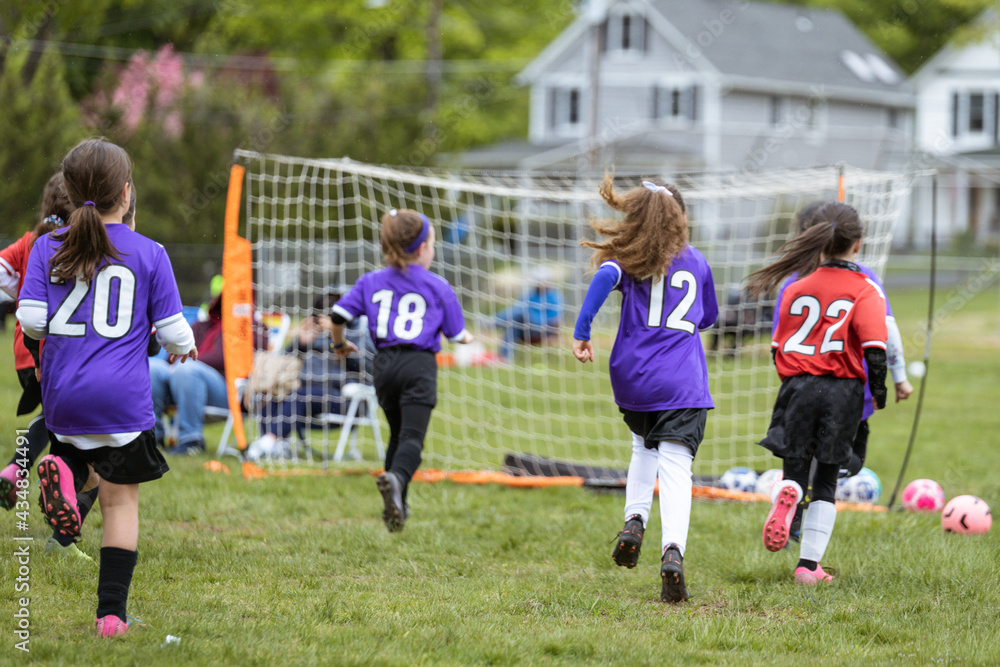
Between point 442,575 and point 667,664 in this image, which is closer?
point 667,664

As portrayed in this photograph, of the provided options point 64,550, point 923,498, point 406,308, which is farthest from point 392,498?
point 923,498

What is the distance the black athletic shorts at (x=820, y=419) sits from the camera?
4207 mm

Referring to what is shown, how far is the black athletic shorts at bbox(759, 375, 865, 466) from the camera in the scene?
13.8ft

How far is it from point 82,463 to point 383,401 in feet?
6.59

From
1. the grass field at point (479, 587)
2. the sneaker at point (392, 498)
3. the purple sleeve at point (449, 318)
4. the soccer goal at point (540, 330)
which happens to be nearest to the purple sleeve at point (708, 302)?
the soccer goal at point (540, 330)

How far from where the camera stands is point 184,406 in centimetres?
747

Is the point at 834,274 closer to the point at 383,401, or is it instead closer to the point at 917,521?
→ the point at 917,521

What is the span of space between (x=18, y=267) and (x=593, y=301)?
104 inches

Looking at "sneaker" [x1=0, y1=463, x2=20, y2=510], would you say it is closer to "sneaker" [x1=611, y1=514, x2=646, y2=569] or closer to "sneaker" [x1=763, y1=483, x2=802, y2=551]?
"sneaker" [x1=611, y1=514, x2=646, y2=569]

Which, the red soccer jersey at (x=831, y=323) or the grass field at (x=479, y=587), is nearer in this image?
the grass field at (x=479, y=587)

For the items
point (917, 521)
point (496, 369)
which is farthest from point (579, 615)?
point (496, 369)

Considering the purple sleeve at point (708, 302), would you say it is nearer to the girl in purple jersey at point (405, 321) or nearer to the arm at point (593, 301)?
the arm at point (593, 301)

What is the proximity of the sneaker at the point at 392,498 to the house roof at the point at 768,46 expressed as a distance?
26417mm

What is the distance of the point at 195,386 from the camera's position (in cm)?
742
